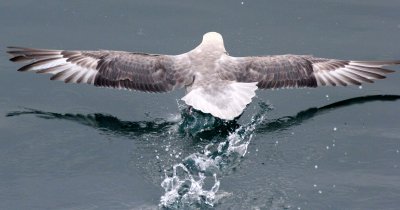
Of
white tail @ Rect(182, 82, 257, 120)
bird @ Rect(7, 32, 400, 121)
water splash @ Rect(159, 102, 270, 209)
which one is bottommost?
water splash @ Rect(159, 102, 270, 209)

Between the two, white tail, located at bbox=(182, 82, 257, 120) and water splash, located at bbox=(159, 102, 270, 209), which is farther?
white tail, located at bbox=(182, 82, 257, 120)

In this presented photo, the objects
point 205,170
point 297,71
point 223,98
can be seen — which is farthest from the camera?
point 297,71

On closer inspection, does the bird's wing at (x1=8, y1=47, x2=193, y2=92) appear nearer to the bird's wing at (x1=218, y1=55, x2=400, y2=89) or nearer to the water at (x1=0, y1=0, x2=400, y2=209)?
the water at (x1=0, y1=0, x2=400, y2=209)

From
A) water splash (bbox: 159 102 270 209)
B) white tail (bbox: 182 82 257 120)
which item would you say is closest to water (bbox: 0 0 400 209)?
water splash (bbox: 159 102 270 209)

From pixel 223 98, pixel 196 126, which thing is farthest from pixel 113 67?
pixel 223 98

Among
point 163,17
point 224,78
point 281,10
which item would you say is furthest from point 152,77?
point 281,10

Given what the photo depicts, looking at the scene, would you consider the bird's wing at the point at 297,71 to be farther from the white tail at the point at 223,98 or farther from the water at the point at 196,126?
the white tail at the point at 223,98

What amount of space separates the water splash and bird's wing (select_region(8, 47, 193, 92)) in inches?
28.6

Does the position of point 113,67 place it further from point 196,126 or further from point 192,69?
point 196,126

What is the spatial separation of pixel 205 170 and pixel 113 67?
2.32 metres

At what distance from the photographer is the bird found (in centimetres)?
1238

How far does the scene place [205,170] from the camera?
1082 centimetres

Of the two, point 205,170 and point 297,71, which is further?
point 297,71

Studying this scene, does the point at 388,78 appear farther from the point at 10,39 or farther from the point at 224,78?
the point at 10,39
